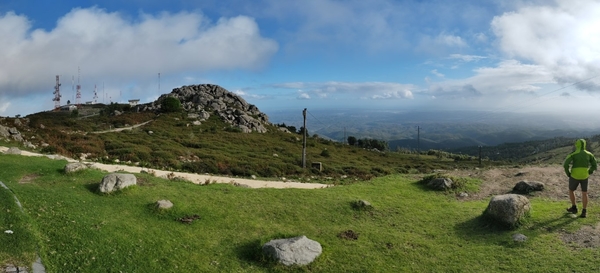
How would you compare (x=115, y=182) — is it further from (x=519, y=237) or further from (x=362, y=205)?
(x=519, y=237)

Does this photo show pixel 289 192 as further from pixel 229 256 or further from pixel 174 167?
pixel 174 167

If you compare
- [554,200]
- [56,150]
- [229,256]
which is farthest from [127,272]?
[56,150]

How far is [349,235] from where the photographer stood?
14008 millimetres

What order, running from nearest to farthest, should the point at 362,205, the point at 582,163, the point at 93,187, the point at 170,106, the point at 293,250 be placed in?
1. the point at 293,250
2. the point at 582,163
3. the point at 93,187
4. the point at 362,205
5. the point at 170,106

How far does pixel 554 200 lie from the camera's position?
62.1ft

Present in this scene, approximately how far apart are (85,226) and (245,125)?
276 feet

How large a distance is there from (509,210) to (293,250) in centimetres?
940

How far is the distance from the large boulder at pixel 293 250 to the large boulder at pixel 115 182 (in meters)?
8.78

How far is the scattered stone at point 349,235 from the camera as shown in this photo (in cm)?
1379

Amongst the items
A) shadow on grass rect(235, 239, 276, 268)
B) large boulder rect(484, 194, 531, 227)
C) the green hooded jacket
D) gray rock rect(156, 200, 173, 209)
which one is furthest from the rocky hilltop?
the green hooded jacket

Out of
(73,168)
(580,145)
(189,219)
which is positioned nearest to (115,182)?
(73,168)

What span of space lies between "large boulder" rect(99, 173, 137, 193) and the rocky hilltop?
235 ft

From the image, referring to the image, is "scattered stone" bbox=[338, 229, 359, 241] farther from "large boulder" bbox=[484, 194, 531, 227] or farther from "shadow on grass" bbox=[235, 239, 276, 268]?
"large boulder" bbox=[484, 194, 531, 227]

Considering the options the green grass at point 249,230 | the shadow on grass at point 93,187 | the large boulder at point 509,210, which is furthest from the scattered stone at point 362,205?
the shadow on grass at point 93,187
